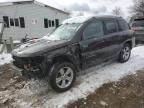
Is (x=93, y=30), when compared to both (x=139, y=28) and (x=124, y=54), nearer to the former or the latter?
Result: (x=124, y=54)

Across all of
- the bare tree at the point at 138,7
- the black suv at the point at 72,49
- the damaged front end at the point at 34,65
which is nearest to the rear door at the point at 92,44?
the black suv at the point at 72,49

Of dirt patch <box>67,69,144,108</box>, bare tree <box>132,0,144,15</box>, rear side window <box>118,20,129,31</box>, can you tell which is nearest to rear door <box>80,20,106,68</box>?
dirt patch <box>67,69,144,108</box>

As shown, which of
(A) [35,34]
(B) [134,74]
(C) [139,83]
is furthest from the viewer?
(A) [35,34]

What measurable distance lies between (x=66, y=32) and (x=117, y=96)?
235 centimetres

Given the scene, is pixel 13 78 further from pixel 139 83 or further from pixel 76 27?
pixel 139 83

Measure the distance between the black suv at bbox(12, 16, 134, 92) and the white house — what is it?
11690 millimetres

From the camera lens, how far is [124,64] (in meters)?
6.30

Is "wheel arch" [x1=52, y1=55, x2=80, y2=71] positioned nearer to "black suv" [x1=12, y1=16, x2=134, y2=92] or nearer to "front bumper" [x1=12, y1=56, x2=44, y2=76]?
"black suv" [x1=12, y1=16, x2=134, y2=92]

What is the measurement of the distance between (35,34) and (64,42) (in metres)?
15.7

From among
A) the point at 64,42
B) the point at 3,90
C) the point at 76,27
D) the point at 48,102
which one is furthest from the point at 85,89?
the point at 3,90

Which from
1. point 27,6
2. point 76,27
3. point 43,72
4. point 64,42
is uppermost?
point 27,6

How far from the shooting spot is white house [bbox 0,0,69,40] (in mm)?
17625

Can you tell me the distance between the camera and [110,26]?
5781mm

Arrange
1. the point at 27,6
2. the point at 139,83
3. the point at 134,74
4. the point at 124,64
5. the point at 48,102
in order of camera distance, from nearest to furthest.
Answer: the point at 48,102 → the point at 139,83 → the point at 134,74 → the point at 124,64 → the point at 27,6
